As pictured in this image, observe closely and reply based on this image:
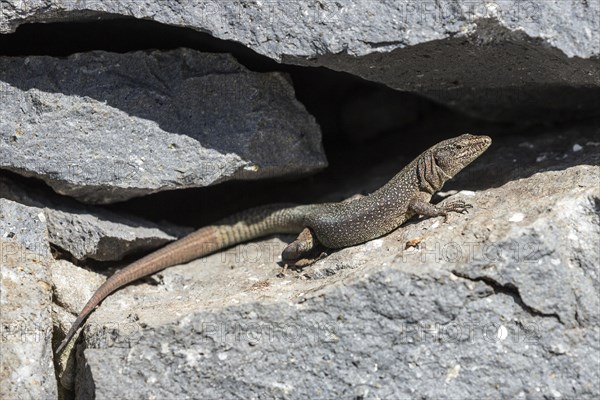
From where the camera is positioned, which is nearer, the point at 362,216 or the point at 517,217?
the point at 517,217

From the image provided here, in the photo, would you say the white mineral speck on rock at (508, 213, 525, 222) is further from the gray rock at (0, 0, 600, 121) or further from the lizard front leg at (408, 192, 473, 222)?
the gray rock at (0, 0, 600, 121)

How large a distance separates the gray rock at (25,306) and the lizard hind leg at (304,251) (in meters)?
1.76

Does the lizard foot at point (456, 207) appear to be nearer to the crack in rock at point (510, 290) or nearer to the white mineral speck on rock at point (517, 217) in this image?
the white mineral speck on rock at point (517, 217)

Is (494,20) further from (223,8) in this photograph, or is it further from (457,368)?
(457,368)

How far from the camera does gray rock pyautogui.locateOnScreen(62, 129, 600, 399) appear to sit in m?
3.89

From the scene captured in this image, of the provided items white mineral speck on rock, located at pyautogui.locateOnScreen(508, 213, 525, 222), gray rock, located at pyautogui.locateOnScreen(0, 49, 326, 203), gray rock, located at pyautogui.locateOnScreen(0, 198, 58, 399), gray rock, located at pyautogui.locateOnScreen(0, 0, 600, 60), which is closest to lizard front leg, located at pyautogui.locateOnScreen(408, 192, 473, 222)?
white mineral speck on rock, located at pyautogui.locateOnScreen(508, 213, 525, 222)

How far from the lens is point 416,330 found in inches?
156

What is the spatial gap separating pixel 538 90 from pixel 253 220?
2.51 m

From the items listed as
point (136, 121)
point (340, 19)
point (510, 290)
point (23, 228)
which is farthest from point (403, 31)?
point (23, 228)

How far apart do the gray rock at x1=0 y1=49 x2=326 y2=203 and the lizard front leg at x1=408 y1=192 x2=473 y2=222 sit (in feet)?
3.60

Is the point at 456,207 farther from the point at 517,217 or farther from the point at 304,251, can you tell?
the point at 304,251

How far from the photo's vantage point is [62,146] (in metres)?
4.63

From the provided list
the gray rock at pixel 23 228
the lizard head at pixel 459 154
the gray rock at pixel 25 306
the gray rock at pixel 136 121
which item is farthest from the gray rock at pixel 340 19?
the gray rock at pixel 25 306

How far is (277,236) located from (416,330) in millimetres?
2022
